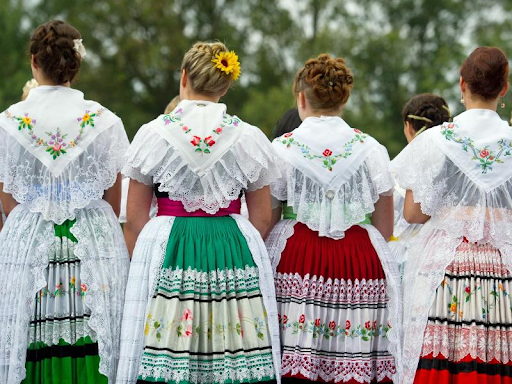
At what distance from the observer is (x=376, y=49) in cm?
1898

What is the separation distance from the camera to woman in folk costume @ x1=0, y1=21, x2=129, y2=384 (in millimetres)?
3693

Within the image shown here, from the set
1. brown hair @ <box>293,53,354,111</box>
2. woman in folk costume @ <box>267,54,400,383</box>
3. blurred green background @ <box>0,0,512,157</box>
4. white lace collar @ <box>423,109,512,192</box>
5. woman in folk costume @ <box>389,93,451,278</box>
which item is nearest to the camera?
white lace collar @ <box>423,109,512,192</box>

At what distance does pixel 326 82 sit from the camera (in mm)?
4117

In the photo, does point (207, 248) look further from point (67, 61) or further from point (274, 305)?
point (67, 61)

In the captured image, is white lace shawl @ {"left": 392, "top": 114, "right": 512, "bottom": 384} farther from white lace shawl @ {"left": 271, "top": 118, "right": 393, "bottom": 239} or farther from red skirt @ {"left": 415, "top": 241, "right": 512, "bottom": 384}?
white lace shawl @ {"left": 271, "top": 118, "right": 393, "bottom": 239}

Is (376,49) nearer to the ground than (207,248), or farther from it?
farther from it

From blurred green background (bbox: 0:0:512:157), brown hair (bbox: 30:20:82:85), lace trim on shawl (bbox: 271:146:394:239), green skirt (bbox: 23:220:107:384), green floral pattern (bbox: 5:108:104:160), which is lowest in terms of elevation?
green skirt (bbox: 23:220:107:384)

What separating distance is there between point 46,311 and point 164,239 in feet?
1.98

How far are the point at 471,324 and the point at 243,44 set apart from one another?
16.9m

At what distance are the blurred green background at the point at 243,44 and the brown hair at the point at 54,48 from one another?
47.9 feet

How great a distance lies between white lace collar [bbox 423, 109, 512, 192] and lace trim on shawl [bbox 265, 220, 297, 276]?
809 millimetres

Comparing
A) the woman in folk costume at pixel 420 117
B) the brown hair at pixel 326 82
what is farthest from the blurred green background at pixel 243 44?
the brown hair at pixel 326 82

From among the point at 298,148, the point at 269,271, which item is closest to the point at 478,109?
→ the point at 298,148

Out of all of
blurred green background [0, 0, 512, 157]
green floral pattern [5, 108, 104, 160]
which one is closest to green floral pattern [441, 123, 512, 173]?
green floral pattern [5, 108, 104, 160]
